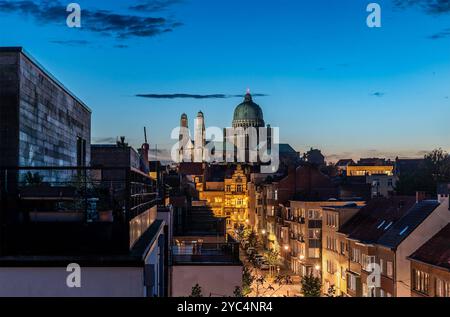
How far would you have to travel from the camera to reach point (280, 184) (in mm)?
86750

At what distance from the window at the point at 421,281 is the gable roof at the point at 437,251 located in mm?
750

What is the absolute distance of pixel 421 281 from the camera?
115 feet

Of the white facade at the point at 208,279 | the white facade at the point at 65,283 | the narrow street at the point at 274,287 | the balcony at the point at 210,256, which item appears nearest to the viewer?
the white facade at the point at 65,283

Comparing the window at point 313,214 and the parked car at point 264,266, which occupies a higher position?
the window at point 313,214

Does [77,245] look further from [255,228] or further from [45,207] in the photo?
[255,228]

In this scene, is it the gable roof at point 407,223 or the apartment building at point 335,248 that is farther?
the apartment building at point 335,248

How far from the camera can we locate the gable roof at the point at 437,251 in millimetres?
33000

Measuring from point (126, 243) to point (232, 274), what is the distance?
47.7 feet

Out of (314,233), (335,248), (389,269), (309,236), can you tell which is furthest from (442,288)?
(309,236)

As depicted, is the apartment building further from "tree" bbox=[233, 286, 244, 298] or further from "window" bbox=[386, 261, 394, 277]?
"tree" bbox=[233, 286, 244, 298]

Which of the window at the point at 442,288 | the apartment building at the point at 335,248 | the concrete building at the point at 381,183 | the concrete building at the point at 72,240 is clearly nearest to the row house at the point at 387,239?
the apartment building at the point at 335,248

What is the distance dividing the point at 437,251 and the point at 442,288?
345 centimetres

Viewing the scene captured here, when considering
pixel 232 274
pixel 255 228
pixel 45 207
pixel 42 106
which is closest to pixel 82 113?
pixel 42 106

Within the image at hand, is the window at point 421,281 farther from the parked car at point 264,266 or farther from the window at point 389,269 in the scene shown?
the parked car at point 264,266
